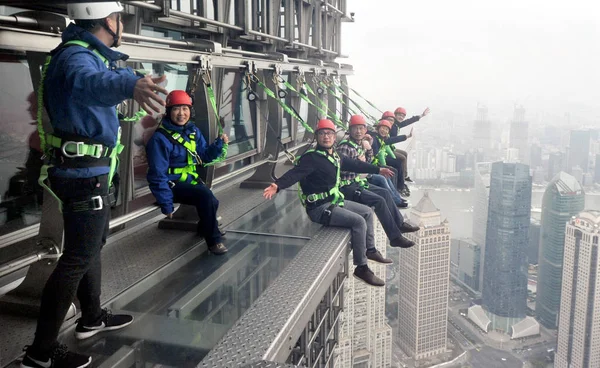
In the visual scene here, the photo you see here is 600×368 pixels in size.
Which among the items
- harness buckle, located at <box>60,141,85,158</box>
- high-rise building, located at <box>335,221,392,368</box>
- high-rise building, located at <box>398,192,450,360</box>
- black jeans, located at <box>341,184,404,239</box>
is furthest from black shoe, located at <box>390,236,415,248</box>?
high-rise building, located at <box>398,192,450,360</box>

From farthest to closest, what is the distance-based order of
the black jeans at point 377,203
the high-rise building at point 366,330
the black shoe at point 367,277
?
the high-rise building at point 366,330 < the black jeans at point 377,203 < the black shoe at point 367,277

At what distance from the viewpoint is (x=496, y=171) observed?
109 feet

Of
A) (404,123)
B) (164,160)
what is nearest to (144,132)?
(164,160)

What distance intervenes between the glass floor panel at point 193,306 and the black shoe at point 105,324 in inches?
1.2

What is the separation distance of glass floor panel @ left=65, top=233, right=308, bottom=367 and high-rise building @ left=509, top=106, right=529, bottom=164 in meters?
35.8

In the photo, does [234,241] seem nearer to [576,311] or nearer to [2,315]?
[2,315]

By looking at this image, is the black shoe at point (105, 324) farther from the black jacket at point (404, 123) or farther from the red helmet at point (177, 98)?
the black jacket at point (404, 123)

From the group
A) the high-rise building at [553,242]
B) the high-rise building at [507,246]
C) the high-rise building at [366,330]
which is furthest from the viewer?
the high-rise building at [507,246]

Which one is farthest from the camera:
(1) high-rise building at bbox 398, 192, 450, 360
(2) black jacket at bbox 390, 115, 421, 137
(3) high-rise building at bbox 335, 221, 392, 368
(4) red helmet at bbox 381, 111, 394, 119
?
(1) high-rise building at bbox 398, 192, 450, 360

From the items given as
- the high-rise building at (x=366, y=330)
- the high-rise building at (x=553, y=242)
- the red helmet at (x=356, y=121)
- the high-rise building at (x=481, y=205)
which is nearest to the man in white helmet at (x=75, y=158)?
the red helmet at (x=356, y=121)

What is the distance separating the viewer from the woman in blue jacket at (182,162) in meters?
3.34

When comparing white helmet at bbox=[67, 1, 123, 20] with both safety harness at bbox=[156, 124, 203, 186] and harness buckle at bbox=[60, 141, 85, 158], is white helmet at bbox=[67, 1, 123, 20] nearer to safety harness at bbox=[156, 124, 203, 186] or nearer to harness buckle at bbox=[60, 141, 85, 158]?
harness buckle at bbox=[60, 141, 85, 158]

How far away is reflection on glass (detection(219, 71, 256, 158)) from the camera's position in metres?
5.53

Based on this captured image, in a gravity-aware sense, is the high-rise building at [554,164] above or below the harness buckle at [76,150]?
below
